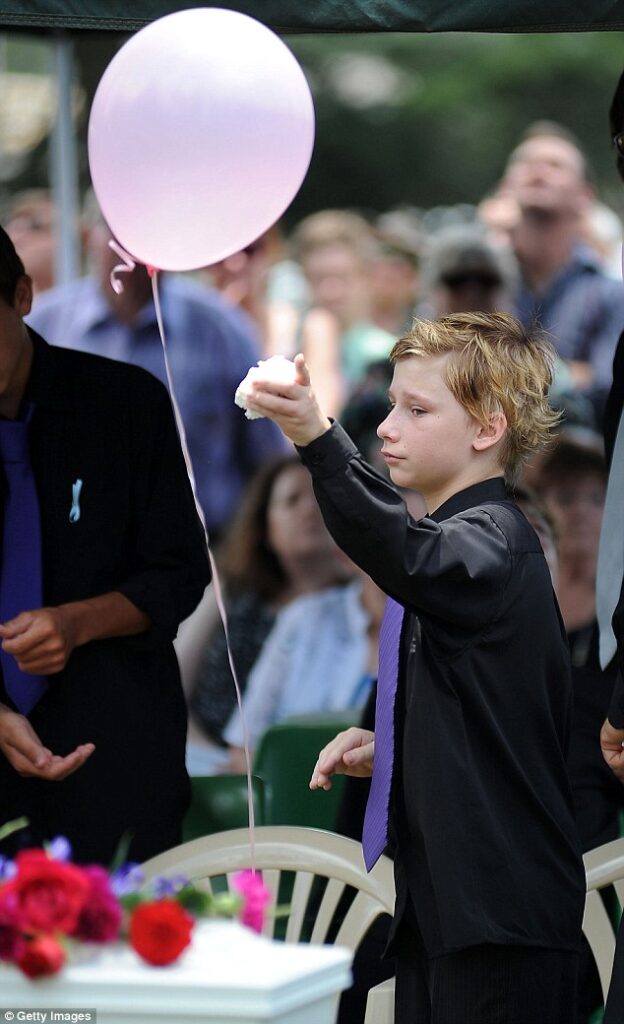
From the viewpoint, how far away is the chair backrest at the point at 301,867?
2.70 m

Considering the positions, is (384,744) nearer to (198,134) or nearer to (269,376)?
(269,376)

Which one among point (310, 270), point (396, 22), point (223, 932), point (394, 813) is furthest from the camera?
point (310, 270)

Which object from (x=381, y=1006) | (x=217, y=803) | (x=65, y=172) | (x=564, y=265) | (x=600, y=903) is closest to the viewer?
(x=381, y=1006)

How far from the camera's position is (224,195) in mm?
2357

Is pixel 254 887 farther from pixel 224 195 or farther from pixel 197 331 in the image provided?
pixel 197 331

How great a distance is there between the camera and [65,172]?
20.7 feet

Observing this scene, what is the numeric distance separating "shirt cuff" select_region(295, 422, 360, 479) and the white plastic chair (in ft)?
3.12

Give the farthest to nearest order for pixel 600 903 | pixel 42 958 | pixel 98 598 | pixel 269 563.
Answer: pixel 269 563
pixel 98 598
pixel 600 903
pixel 42 958

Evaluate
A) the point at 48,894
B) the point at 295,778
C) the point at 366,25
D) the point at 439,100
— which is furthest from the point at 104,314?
the point at 439,100

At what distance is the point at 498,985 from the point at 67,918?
0.79 meters

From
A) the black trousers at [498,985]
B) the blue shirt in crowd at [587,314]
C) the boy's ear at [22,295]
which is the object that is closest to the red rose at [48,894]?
the black trousers at [498,985]

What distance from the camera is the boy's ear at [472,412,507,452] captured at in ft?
7.47

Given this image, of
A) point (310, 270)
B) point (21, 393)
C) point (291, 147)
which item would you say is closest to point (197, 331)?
point (310, 270)

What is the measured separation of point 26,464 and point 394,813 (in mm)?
1151
